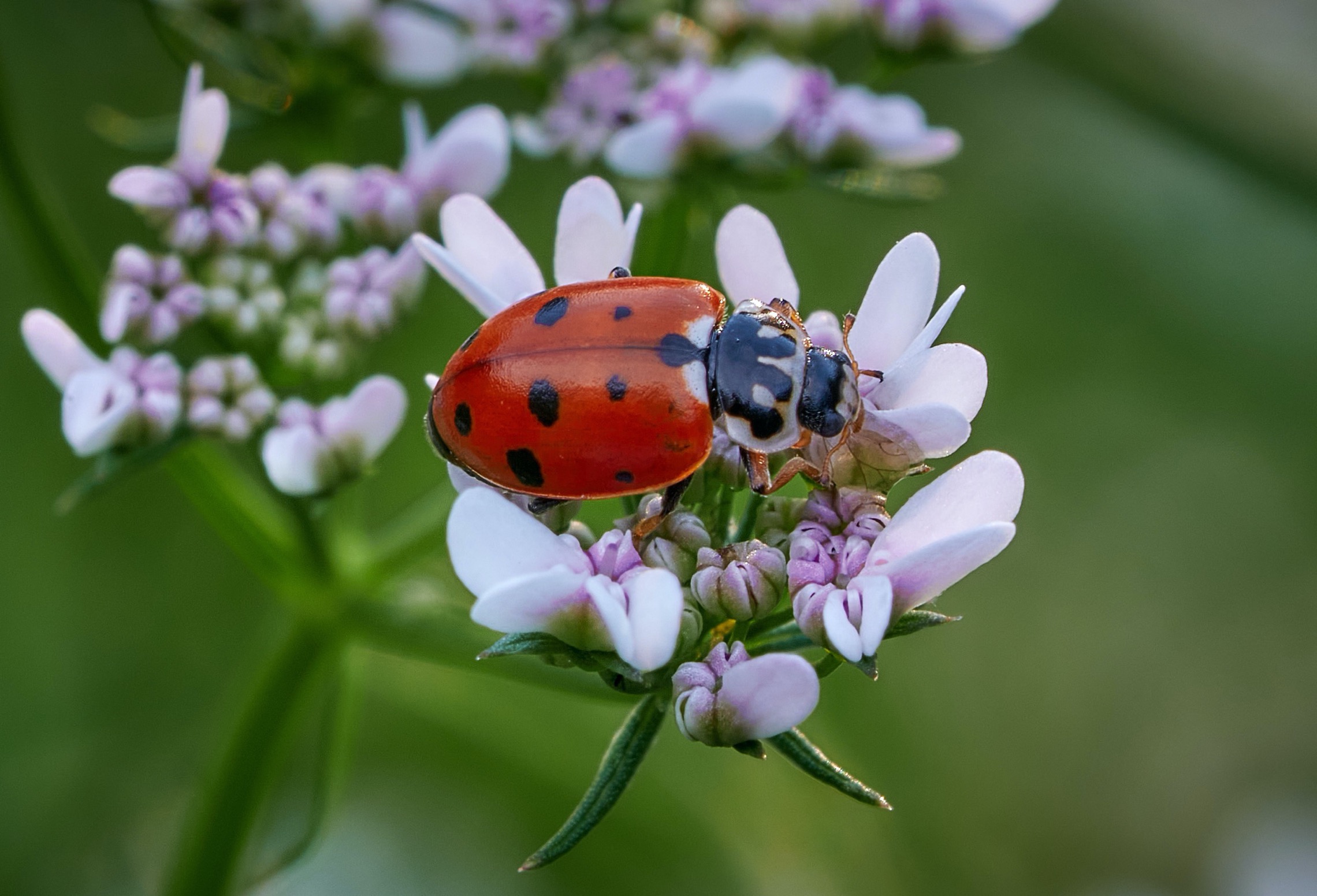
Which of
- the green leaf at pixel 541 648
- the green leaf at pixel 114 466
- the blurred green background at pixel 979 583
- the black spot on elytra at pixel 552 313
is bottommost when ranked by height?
the blurred green background at pixel 979 583

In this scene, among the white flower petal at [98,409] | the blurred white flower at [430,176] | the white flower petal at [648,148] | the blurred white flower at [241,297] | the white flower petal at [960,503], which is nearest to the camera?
the white flower petal at [960,503]

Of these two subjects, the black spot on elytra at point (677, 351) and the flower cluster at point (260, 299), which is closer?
the black spot on elytra at point (677, 351)

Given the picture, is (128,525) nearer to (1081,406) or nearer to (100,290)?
(100,290)

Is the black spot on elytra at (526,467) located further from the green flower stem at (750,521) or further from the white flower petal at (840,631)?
the white flower petal at (840,631)

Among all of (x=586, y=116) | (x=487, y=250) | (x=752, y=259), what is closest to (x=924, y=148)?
(x=586, y=116)

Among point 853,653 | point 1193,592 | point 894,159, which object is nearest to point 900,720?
point 1193,592

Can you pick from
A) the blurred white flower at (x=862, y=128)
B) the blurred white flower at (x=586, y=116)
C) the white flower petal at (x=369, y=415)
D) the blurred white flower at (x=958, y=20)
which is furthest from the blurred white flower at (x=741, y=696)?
the blurred white flower at (x=958, y=20)

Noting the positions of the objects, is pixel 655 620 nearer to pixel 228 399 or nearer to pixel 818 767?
pixel 818 767
